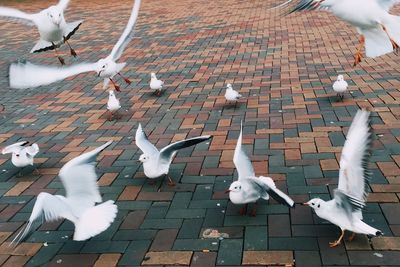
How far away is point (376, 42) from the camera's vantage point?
9.09ft

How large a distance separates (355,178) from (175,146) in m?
1.51

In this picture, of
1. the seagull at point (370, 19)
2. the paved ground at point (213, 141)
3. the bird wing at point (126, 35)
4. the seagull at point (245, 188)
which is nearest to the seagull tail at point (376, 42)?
the seagull at point (370, 19)

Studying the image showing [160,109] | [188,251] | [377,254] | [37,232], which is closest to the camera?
[377,254]

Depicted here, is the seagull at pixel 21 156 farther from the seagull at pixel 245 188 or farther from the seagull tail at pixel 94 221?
the seagull at pixel 245 188

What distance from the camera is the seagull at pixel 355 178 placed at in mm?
3105

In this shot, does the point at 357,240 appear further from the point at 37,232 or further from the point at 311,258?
the point at 37,232

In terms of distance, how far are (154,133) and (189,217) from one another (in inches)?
82.5

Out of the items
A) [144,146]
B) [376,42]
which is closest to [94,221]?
[144,146]

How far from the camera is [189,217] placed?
3818mm

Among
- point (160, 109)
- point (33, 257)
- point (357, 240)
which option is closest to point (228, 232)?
point (357, 240)

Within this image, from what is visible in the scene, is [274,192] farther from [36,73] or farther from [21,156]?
[21,156]

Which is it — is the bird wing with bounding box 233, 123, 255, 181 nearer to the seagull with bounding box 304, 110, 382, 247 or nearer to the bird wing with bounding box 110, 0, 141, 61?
the seagull with bounding box 304, 110, 382, 247

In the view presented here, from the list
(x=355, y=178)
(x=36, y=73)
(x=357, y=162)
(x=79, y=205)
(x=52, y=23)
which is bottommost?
(x=79, y=205)

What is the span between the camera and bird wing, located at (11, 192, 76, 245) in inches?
121
